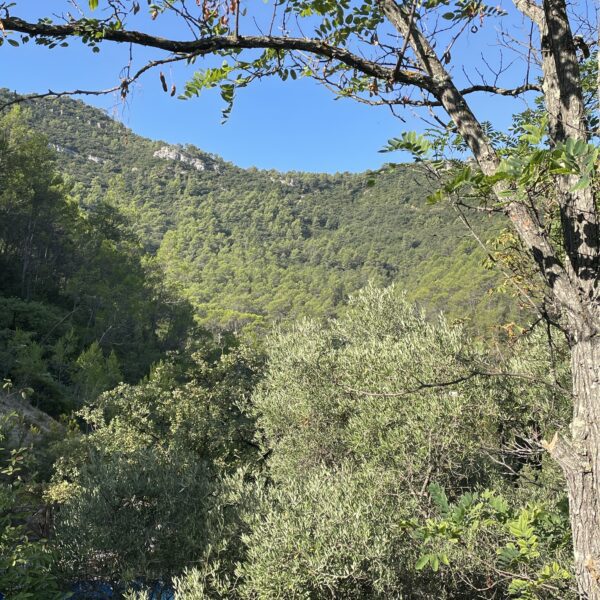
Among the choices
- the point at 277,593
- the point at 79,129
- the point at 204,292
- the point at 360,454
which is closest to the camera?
the point at 277,593

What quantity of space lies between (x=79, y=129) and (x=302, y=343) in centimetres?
13064

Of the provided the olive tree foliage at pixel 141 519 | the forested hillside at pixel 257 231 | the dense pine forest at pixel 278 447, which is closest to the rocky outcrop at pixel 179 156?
the forested hillside at pixel 257 231

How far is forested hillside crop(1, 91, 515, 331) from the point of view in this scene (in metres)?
70.6

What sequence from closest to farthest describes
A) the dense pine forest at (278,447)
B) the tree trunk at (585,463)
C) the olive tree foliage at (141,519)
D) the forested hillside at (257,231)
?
the tree trunk at (585,463), the dense pine forest at (278,447), the olive tree foliage at (141,519), the forested hillside at (257,231)

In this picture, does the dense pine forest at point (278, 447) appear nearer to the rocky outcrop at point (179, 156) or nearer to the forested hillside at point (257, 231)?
the forested hillside at point (257, 231)

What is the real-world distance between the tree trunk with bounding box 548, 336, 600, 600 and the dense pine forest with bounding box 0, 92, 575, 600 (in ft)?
0.59

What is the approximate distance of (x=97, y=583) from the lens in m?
8.77

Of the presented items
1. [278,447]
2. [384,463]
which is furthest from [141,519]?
[384,463]

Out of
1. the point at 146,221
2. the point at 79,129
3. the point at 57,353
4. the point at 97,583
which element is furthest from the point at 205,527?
the point at 79,129

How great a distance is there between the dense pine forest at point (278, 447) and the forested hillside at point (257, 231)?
2092 centimetres

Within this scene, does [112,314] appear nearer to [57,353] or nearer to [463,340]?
[57,353]

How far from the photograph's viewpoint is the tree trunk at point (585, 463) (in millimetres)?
1979

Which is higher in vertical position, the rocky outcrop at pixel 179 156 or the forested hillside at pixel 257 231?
the rocky outcrop at pixel 179 156

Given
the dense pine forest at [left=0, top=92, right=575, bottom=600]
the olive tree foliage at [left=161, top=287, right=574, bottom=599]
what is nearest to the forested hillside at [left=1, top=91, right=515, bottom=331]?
the dense pine forest at [left=0, top=92, right=575, bottom=600]
